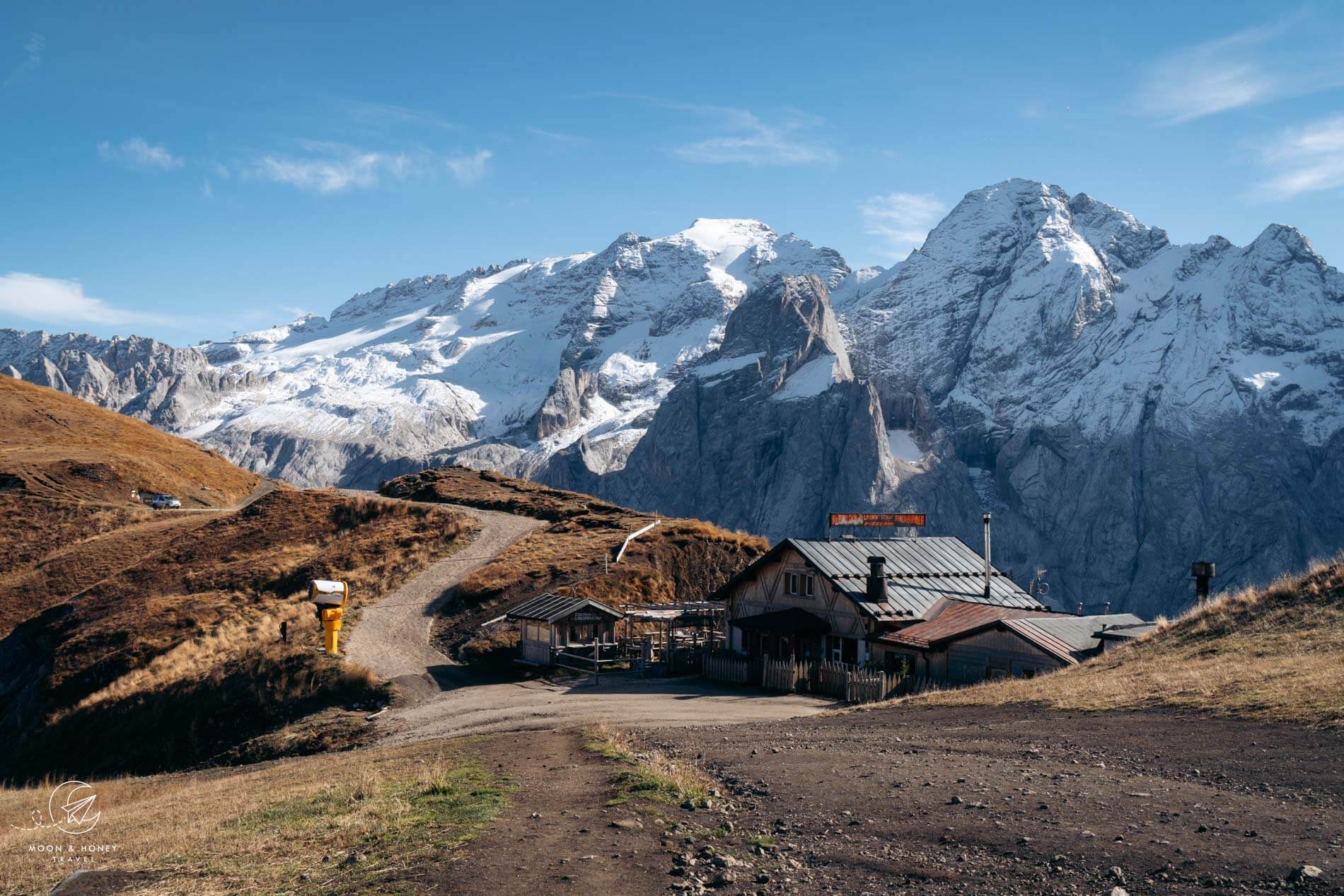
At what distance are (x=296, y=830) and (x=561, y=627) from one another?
28216 millimetres

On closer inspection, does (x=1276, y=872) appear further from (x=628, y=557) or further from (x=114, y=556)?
(x=114, y=556)

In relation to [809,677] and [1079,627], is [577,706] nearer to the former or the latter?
[809,677]

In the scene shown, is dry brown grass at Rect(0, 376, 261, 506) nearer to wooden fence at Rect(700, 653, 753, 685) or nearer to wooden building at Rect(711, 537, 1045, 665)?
wooden building at Rect(711, 537, 1045, 665)

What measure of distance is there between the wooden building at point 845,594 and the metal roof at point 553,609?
663 centimetres

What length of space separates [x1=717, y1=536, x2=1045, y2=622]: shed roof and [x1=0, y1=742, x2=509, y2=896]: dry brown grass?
954 inches

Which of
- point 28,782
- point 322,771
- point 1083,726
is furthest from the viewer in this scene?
point 28,782

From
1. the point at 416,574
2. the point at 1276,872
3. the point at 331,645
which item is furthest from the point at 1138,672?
the point at 416,574

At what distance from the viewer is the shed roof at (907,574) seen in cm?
4384

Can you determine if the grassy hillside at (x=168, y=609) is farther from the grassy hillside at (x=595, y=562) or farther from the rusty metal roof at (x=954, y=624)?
the rusty metal roof at (x=954, y=624)

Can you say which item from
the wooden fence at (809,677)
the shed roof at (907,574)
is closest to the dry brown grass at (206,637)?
the wooden fence at (809,677)

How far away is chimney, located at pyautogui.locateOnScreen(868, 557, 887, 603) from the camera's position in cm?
4312

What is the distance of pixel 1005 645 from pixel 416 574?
3369 centimetres

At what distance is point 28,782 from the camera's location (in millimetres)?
33500

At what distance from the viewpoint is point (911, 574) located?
154 feet
